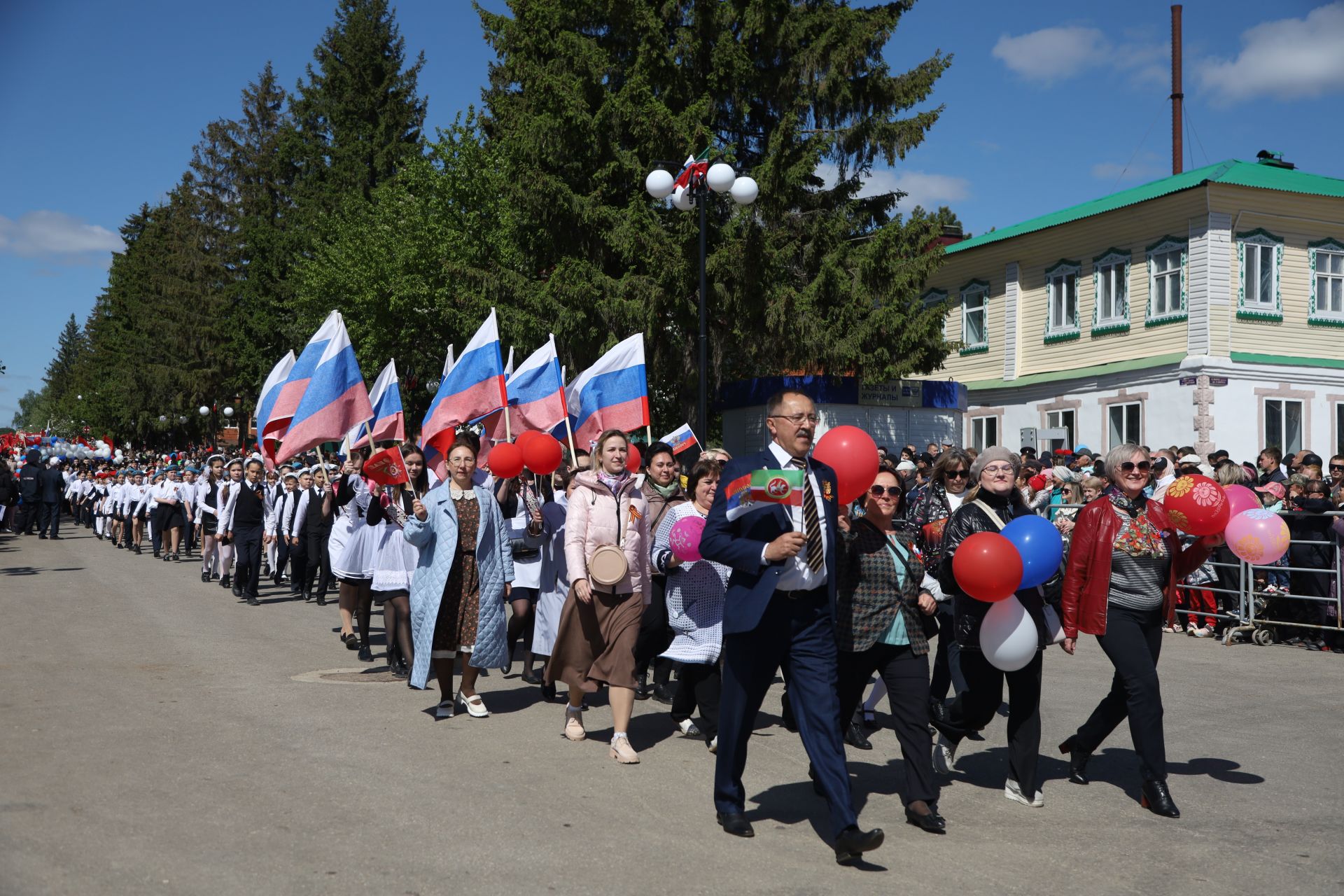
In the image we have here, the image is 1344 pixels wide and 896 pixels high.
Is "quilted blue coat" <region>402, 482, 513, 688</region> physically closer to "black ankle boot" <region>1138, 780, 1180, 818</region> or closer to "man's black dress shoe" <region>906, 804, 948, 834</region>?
"man's black dress shoe" <region>906, 804, 948, 834</region>

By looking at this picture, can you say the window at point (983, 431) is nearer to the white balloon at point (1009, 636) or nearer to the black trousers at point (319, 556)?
the black trousers at point (319, 556)

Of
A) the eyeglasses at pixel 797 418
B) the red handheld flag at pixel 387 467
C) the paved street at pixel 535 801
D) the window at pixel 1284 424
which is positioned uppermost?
the window at pixel 1284 424

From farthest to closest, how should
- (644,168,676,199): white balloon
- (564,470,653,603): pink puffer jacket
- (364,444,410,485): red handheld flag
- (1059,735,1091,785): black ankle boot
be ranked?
1. (644,168,676,199): white balloon
2. (364,444,410,485): red handheld flag
3. (564,470,653,603): pink puffer jacket
4. (1059,735,1091,785): black ankle boot

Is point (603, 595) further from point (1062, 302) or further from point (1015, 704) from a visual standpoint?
point (1062, 302)

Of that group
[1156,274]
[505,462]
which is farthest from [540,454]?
[1156,274]

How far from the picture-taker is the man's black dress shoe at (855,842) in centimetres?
515

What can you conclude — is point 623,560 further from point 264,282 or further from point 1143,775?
point 264,282

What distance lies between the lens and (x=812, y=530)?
5500 millimetres

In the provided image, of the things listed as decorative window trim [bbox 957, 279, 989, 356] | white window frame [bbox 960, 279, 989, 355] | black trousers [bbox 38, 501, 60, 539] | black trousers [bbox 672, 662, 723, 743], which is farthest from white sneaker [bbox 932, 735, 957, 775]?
black trousers [bbox 38, 501, 60, 539]

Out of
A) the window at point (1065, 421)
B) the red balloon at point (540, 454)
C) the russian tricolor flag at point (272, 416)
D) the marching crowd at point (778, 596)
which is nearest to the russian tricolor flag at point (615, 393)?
the marching crowd at point (778, 596)

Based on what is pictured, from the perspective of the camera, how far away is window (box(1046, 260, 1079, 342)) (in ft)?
102

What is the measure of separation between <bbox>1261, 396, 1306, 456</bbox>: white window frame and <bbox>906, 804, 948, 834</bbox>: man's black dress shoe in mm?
23605

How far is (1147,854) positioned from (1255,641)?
8.88m

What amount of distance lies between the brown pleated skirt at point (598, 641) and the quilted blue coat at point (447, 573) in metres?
0.75
